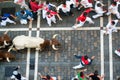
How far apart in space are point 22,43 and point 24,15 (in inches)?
63.6

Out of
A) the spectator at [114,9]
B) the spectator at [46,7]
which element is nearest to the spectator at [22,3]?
the spectator at [46,7]

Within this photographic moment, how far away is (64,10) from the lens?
22172 mm

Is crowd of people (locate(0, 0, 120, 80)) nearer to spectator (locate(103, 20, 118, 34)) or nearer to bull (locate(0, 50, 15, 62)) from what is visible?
spectator (locate(103, 20, 118, 34))

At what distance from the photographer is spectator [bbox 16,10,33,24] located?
22297mm

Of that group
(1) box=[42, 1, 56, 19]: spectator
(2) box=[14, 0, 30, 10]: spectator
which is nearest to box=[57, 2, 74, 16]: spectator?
(1) box=[42, 1, 56, 19]: spectator

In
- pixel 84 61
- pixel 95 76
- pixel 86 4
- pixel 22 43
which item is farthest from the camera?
pixel 86 4

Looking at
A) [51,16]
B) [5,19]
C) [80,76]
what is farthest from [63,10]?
[80,76]

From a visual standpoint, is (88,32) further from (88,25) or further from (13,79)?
(13,79)

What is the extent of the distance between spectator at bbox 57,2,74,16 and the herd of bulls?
1.33 meters

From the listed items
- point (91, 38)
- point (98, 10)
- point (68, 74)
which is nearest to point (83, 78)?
point (68, 74)

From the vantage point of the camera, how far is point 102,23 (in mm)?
22031

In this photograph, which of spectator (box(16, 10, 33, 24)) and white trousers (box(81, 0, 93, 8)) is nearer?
white trousers (box(81, 0, 93, 8))

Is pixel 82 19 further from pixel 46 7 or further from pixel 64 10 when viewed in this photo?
pixel 46 7

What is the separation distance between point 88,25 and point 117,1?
6.03ft
